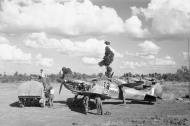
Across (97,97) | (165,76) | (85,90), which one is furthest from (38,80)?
(165,76)

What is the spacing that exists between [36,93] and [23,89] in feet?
3.73

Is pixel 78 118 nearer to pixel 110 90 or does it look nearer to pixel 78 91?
pixel 78 91

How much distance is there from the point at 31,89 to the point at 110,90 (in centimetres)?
628

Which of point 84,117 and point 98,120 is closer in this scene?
point 98,120

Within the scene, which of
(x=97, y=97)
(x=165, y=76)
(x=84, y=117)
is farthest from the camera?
(x=165, y=76)

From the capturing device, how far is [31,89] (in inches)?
800

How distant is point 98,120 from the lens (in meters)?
15.6

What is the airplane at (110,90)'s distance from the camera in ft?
64.8

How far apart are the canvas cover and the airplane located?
2.20 meters

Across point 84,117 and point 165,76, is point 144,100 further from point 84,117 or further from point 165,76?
point 165,76

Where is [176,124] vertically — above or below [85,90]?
below

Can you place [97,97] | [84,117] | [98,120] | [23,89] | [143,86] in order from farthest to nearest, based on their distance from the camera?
[143,86]
[23,89]
[97,97]
[84,117]
[98,120]

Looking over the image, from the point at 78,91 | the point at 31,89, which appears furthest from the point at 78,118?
the point at 31,89

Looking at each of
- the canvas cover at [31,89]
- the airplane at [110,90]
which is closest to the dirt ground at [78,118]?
the canvas cover at [31,89]
